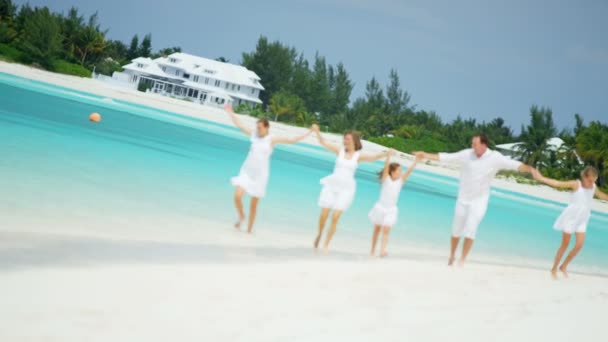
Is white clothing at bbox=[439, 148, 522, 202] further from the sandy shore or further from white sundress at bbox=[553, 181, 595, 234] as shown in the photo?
white sundress at bbox=[553, 181, 595, 234]

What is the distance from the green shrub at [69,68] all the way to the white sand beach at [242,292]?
57742 mm

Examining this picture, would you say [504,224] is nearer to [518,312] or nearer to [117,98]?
[518,312]

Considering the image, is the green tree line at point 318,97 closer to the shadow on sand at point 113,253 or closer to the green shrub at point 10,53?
the green shrub at point 10,53

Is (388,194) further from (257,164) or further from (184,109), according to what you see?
(184,109)

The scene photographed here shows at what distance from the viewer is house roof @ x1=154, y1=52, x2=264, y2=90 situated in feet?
291

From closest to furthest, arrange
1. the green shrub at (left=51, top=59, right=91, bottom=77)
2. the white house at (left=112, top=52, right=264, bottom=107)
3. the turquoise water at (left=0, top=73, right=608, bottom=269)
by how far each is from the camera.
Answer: the turquoise water at (left=0, top=73, right=608, bottom=269)
the green shrub at (left=51, top=59, right=91, bottom=77)
the white house at (left=112, top=52, right=264, bottom=107)

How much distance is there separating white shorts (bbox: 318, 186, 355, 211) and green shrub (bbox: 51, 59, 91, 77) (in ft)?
193

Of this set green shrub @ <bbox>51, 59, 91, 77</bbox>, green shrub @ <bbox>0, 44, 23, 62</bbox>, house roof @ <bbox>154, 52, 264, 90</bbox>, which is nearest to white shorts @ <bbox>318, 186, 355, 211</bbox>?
green shrub @ <bbox>0, 44, 23, 62</bbox>

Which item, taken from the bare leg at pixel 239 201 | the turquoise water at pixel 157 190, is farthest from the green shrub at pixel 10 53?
the bare leg at pixel 239 201

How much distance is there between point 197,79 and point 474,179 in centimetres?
8226

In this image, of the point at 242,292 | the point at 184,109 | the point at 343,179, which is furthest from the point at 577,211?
the point at 184,109

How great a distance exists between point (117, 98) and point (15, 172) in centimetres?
4879

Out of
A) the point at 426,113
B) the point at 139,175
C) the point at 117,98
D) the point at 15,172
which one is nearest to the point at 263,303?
the point at 15,172

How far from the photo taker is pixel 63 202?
9.97m
